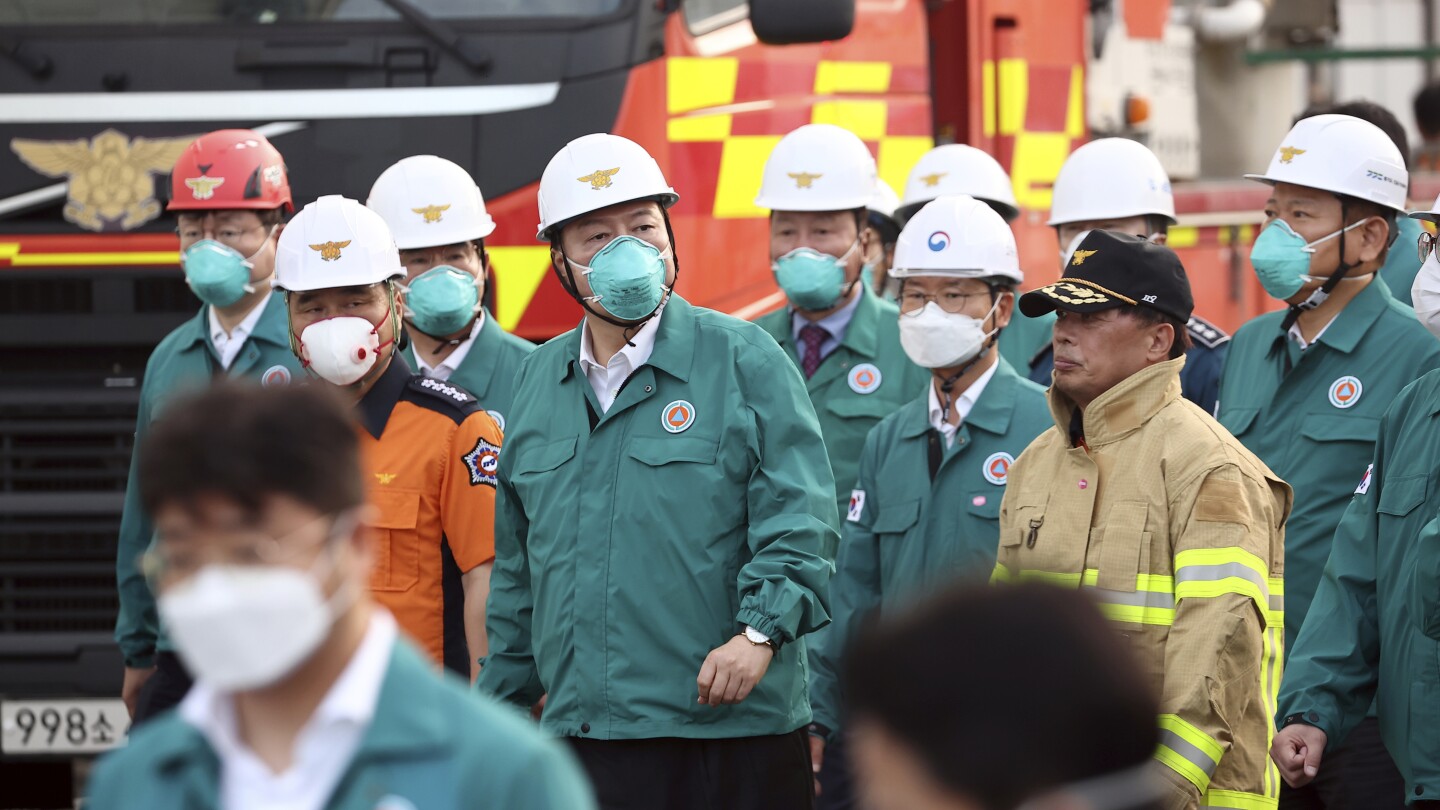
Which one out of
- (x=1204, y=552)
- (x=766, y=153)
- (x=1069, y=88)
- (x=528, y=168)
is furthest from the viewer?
(x=1069, y=88)

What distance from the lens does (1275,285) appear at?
17.2 ft

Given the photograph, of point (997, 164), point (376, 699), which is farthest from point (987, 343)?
point (376, 699)

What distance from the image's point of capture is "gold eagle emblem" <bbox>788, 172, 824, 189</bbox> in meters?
6.21

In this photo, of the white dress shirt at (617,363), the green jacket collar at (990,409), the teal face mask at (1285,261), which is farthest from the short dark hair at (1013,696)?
the teal face mask at (1285,261)

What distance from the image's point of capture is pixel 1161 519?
380cm

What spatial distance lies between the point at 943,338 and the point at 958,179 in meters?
1.92

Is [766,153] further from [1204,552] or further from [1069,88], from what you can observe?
[1204,552]

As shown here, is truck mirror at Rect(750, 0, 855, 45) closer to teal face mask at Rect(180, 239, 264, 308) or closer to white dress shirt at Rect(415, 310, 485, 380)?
white dress shirt at Rect(415, 310, 485, 380)

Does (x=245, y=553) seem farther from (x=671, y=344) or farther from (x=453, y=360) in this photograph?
(x=453, y=360)

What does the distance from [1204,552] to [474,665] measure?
1676 mm

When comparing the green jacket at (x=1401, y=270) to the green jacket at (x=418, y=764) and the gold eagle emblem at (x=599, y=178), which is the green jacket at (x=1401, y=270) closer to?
the gold eagle emblem at (x=599, y=178)

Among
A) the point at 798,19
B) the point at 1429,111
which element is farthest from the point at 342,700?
the point at 1429,111

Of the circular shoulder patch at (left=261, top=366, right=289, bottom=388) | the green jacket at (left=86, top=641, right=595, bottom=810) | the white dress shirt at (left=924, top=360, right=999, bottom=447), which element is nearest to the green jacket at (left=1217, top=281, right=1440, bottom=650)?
the white dress shirt at (left=924, top=360, right=999, bottom=447)

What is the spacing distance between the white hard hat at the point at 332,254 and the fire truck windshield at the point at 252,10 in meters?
1.52
